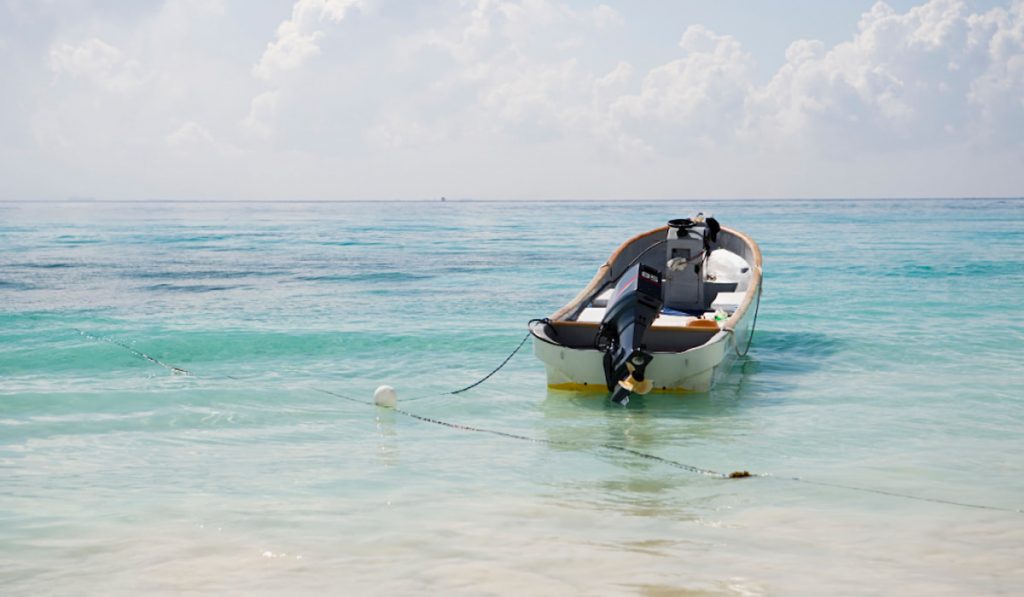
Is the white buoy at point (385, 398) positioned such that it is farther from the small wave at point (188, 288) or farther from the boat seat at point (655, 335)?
the small wave at point (188, 288)

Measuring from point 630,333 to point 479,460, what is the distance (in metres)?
2.38

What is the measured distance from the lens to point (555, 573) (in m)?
5.40

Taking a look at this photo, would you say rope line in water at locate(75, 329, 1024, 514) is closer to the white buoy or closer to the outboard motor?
the white buoy

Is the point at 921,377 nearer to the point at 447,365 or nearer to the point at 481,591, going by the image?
the point at 447,365

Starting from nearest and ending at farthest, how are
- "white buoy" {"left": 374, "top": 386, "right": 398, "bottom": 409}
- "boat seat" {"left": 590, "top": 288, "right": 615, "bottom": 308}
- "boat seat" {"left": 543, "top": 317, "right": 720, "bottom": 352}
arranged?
1. "white buoy" {"left": 374, "top": 386, "right": 398, "bottom": 409}
2. "boat seat" {"left": 543, "top": 317, "right": 720, "bottom": 352}
3. "boat seat" {"left": 590, "top": 288, "right": 615, "bottom": 308}

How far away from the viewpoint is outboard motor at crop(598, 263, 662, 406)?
383 inches

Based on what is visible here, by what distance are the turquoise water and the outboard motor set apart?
42cm

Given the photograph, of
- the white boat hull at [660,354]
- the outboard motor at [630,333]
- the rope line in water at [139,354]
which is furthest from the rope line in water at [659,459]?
the rope line in water at [139,354]

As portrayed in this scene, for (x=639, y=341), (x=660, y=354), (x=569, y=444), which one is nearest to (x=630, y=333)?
(x=639, y=341)

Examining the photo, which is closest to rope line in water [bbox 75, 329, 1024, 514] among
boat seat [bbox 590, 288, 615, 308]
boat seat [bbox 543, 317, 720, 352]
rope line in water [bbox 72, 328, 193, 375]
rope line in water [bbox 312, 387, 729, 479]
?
rope line in water [bbox 312, 387, 729, 479]

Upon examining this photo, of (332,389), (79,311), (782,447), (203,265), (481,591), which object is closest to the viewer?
(481,591)

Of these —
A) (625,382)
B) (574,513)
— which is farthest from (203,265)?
(574,513)

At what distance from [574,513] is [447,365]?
23.1 feet

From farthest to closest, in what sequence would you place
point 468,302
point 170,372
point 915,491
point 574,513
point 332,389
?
point 468,302, point 170,372, point 332,389, point 915,491, point 574,513
